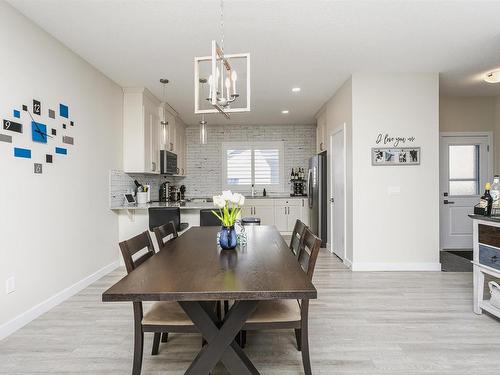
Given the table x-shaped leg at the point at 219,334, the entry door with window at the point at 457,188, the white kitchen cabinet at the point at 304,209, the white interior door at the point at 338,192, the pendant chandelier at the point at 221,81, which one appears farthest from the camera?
the white kitchen cabinet at the point at 304,209

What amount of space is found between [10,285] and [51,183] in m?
0.97

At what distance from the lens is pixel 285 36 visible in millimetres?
2975

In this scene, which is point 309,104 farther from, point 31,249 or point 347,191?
point 31,249

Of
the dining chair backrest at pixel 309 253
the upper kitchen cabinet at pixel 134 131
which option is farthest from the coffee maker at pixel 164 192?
the dining chair backrest at pixel 309 253

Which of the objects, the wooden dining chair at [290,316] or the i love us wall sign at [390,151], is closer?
the wooden dining chair at [290,316]

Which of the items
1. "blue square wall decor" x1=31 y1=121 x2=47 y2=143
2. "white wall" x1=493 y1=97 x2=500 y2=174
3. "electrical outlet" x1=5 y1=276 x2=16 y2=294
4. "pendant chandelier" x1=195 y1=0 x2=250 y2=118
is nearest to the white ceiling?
"pendant chandelier" x1=195 y1=0 x2=250 y2=118

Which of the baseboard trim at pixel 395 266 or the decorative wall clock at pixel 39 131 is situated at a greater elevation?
the decorative wall clock at pixel 39 131

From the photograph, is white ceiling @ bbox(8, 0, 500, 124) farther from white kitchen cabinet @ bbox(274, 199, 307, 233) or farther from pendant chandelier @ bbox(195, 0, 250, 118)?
white kitchen cabinet @ bbox(274, 199, 307, 233)

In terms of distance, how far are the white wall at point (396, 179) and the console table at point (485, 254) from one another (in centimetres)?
137

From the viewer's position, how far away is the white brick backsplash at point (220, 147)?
24.0 feet

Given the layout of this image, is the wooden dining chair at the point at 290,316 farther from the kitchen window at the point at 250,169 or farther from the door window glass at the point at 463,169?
the kitchen window at the point at 250,169

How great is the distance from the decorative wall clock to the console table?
382 cm

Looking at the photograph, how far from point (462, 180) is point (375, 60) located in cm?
311

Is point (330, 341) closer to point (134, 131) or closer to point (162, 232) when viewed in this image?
point (162, 232)
